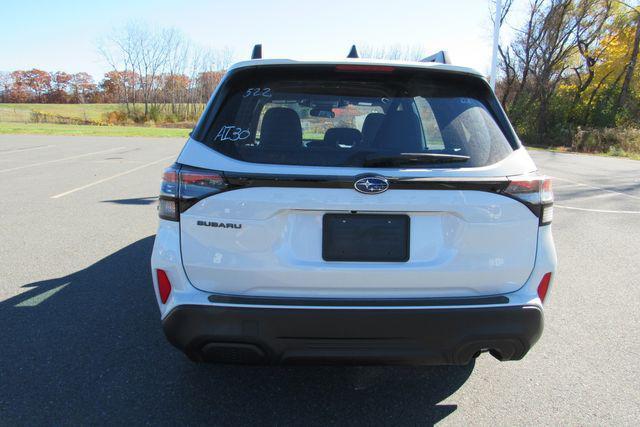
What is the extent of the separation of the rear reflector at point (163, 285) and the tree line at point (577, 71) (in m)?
33.4

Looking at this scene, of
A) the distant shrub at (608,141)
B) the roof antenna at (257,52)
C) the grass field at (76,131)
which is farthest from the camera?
the grass field at (76,131)

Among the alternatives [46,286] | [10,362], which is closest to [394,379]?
[10,362]

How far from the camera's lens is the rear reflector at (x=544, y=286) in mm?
2355

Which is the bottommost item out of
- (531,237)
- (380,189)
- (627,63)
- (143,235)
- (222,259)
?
(143,235)

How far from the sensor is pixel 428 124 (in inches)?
102

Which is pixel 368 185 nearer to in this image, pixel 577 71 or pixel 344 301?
pixel 344 301

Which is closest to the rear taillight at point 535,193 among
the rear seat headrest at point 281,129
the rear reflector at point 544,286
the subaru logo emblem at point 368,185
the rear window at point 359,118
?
the rear window at point 359,118

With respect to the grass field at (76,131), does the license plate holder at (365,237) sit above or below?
above

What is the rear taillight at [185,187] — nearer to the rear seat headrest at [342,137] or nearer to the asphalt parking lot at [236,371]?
the rear seat headrest at [342,137]

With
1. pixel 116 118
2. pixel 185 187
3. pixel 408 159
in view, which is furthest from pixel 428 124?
pixel 116 118

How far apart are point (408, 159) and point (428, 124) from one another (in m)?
0.47

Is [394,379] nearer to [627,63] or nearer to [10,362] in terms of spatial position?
[10,362]

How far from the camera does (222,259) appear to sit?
2189 millimetres

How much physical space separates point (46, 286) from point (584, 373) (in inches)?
171
